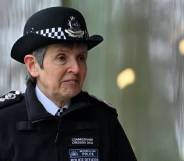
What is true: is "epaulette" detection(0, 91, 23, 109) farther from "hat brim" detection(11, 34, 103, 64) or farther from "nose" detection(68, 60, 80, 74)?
"nose" detection(68, 60, 80, 74)

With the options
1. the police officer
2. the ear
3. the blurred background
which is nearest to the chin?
the police officer

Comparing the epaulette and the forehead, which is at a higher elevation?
the forehead

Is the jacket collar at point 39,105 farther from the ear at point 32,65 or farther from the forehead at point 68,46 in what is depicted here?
the forehead at point 68,46

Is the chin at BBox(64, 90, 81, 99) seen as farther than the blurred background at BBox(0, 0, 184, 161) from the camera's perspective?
No

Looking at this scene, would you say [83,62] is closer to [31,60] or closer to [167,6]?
[31,60]

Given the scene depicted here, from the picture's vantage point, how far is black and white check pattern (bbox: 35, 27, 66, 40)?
8.70 feet

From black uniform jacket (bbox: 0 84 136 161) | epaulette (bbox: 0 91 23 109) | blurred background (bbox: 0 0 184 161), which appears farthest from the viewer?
blurred background (bbox: 0 0 184 161)

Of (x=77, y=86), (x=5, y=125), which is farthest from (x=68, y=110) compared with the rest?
(x=5, y=125)

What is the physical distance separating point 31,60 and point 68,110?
0.29m

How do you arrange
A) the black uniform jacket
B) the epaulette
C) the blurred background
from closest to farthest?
the black uniform jacket < the epaulette < the blurred background

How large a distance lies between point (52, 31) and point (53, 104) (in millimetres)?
329

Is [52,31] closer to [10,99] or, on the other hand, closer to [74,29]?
[74,29]

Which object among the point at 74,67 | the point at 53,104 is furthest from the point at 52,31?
the point at 53,104

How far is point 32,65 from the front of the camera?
2.76 m
